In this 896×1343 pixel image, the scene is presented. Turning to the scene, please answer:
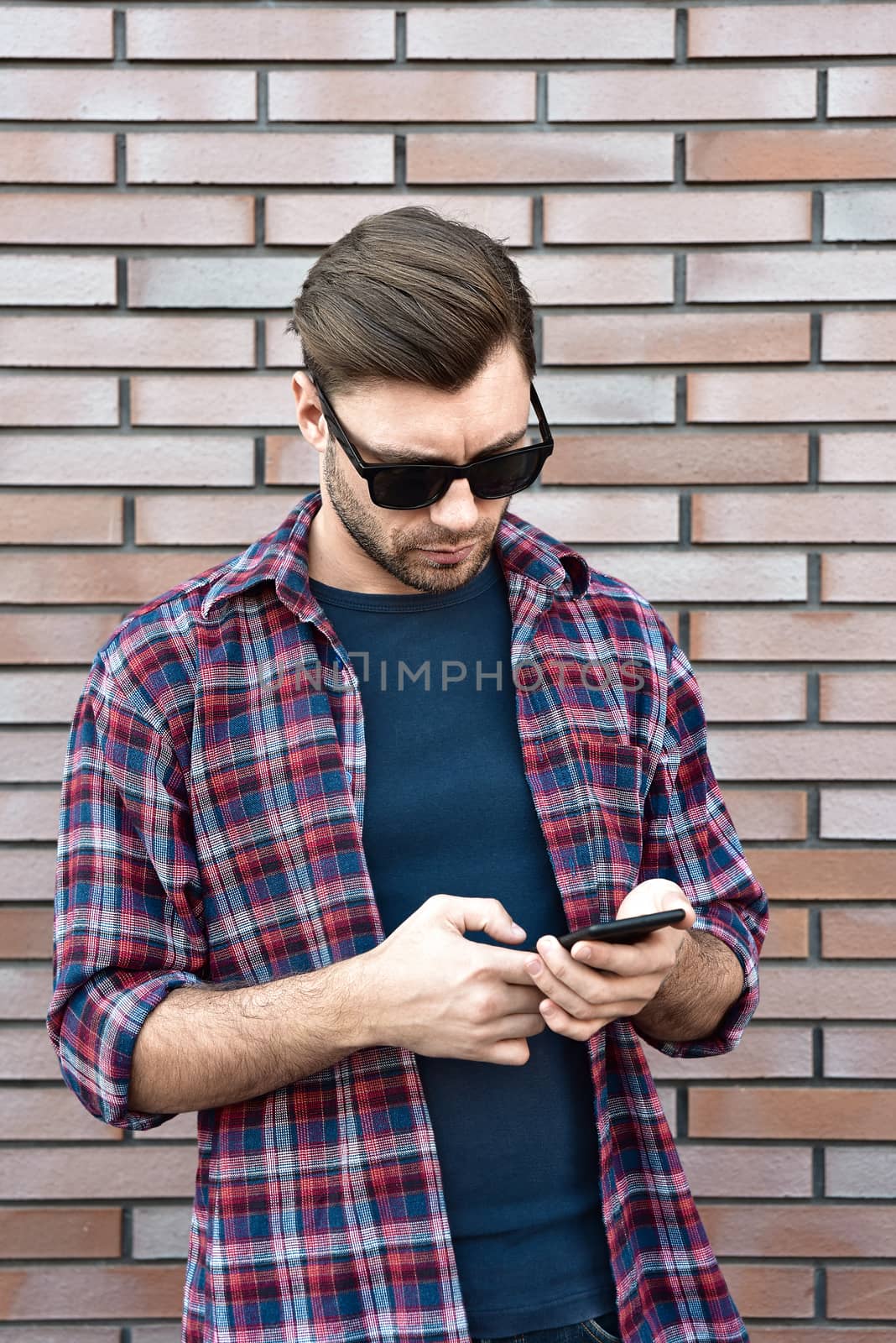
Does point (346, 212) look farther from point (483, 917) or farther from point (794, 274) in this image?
point (483, 917)

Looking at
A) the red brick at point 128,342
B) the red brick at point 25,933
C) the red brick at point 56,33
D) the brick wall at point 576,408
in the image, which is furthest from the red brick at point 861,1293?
the red brick at point 56,33

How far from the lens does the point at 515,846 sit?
159 cm

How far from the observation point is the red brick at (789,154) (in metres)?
2.28

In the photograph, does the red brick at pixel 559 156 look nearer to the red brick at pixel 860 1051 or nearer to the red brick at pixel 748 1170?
the red brick at pixel 860 1051

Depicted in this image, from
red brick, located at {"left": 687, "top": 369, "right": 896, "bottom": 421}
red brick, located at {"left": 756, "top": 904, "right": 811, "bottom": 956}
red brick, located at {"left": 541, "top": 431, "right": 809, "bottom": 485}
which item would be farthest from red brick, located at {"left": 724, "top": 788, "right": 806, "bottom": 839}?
red brick, located at {"left": 687, "top": 369, "right": 896, "bottom": 421}

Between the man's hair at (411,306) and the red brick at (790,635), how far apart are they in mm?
842

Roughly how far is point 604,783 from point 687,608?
2.59 feet

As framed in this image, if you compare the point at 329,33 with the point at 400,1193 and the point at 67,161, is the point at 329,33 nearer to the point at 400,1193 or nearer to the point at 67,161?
the point at 67,161

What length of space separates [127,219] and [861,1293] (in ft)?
8.62

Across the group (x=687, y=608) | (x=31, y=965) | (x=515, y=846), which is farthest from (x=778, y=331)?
(x=31, y=965)

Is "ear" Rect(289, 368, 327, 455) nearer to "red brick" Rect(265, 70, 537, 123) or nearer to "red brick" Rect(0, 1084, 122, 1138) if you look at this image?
"red brick" Rect(265, 70, 537, 123)

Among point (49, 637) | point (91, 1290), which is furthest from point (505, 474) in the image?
point (91, 1290)

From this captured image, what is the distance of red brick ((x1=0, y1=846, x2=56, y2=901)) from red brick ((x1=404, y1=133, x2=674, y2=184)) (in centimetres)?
154

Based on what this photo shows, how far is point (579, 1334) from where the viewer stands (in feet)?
4.97
